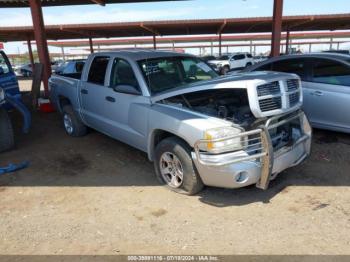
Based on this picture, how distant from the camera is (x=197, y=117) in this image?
370 centimetres

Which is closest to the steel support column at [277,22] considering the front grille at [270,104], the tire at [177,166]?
the front grille at [270,104]

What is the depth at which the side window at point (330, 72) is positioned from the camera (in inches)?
220

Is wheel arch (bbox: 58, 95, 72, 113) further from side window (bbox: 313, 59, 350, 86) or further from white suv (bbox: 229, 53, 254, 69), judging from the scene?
white suv (bbox: 229, 53, 254, 69)

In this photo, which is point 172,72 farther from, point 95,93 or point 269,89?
point 269,89

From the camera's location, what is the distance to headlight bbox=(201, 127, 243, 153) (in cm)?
343

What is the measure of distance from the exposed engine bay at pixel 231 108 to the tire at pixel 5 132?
3442 mm

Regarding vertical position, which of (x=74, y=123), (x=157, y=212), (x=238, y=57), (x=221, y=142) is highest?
(x=221, y=142)

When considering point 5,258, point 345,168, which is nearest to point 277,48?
point 345,168

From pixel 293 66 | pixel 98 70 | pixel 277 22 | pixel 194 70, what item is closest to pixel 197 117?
pixel 194 70

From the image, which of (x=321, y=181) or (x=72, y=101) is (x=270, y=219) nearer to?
(x=321, y=181)

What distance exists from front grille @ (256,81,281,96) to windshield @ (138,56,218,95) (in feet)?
4.89

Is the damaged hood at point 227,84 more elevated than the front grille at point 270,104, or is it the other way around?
the damaged hood at point 227,84

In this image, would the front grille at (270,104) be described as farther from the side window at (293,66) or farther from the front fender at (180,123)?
the side window at (293,66)

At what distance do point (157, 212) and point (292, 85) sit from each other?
2.32 metres
